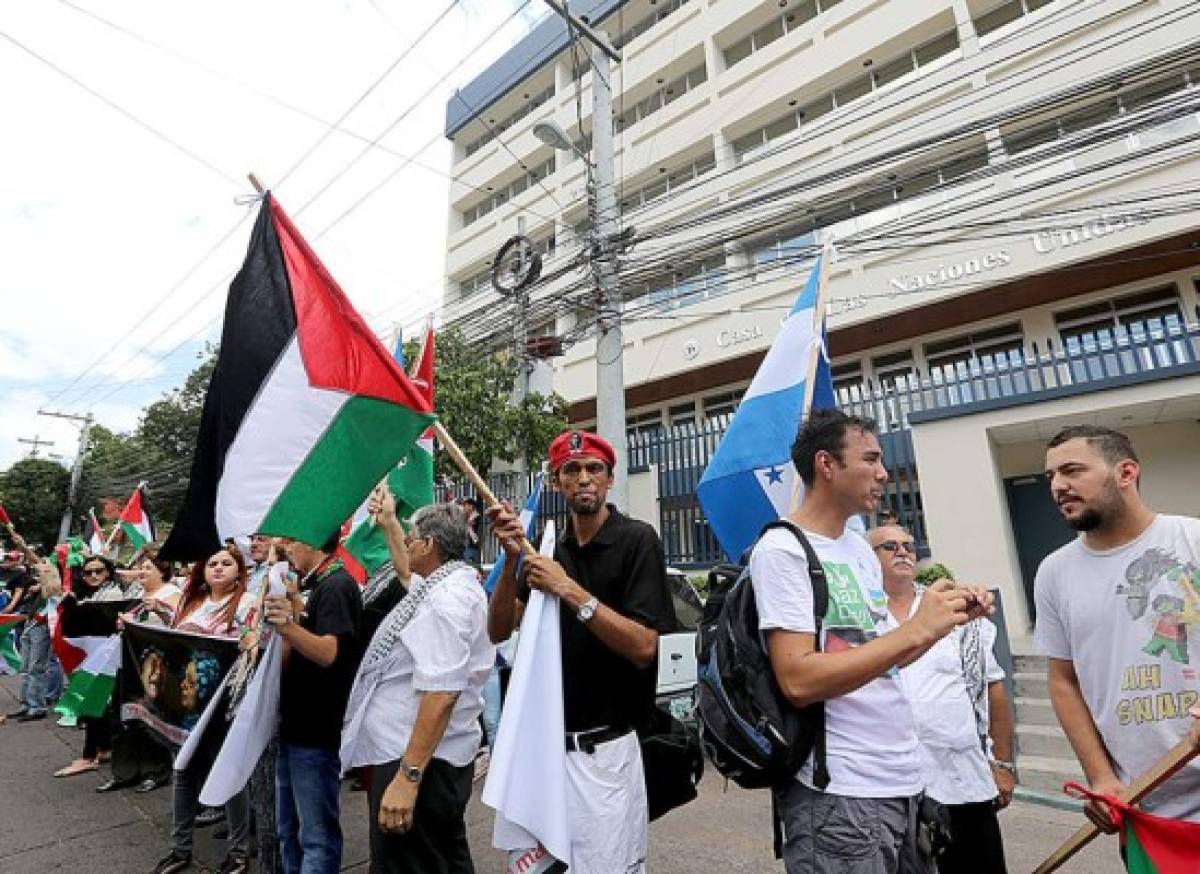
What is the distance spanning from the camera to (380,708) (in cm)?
252

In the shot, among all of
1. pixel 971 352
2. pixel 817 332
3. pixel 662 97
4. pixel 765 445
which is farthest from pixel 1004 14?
pixel 765 445

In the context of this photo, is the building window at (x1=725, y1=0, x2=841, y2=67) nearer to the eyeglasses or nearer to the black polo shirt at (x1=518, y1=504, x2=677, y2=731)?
the eyeglasses

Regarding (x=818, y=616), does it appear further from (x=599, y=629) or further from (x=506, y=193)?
(x=506, y=193)

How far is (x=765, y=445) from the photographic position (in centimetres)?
335

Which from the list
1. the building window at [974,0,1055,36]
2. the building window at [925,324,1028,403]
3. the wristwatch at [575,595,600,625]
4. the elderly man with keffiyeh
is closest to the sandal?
the elderly man with keffiyeh

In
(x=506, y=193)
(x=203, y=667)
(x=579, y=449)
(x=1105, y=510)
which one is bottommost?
(x=203, y=667)

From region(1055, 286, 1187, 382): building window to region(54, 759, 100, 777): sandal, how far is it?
11.9 metres

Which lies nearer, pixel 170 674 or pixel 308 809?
pixel 308 809

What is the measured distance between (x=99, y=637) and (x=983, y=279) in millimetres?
13702

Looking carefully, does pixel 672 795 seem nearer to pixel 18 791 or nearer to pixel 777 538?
pixel 777 538

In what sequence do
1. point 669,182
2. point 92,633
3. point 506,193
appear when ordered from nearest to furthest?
1. point 92,633
2. point 669,182
3. point 506,193

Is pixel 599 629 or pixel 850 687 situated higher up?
pixel 599 629

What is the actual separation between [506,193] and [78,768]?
2240cm

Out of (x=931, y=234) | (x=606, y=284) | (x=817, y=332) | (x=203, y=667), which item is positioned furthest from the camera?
(x=931, y=234)
